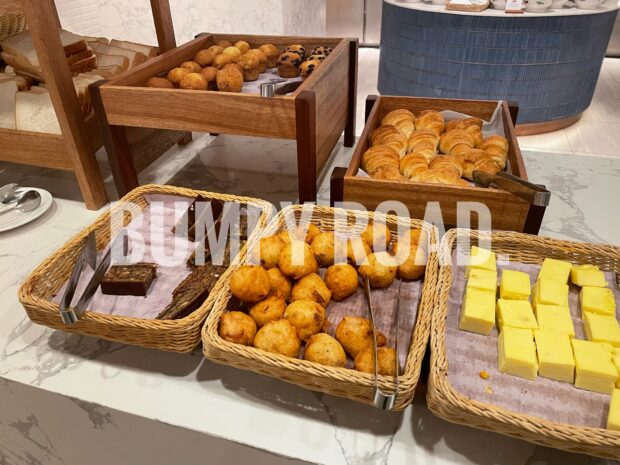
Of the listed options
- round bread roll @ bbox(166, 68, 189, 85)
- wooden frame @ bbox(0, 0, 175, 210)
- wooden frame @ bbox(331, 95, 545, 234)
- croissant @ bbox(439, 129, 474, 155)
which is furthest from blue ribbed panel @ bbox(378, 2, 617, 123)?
wooden frame @ bbox(0, 0, 175, 210)

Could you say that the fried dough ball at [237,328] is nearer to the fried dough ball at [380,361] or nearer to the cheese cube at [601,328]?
the fried dough ball at [380,361]

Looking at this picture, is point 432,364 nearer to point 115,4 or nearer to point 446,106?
point 446,106

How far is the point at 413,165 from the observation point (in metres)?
1.08

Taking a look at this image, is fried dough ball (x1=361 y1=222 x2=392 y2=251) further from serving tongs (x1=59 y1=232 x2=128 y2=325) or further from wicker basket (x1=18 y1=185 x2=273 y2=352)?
serving tongs (x1=59 y1=232 x2=128 y2=325)

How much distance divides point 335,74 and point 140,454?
41.6 inches

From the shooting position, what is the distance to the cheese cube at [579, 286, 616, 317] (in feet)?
2.52

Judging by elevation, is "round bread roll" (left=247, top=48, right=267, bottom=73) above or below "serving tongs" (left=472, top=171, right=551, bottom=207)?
above

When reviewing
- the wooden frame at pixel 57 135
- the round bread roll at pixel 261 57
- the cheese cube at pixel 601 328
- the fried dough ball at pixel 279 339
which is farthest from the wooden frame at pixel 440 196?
the wooden frame at pixel 57 135

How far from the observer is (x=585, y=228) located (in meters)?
1.20

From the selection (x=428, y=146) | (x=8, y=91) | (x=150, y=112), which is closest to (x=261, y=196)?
(x=150, y=112)

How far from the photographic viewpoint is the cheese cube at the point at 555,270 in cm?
83

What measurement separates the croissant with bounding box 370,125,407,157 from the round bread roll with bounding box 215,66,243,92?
1.29ft

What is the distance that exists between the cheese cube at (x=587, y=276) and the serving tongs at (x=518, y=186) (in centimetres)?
14

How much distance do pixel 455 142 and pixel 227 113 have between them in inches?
23.1
